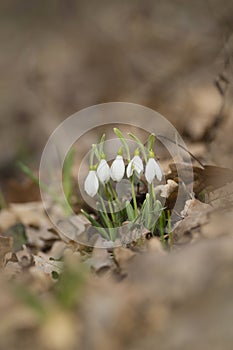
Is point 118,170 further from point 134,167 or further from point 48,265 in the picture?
point 48,265

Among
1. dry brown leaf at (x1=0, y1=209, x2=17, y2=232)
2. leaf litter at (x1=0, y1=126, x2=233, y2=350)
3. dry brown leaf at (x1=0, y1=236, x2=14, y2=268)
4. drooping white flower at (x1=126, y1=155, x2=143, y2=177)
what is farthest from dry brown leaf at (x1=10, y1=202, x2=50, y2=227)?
leaf litter at (x1=0, y1=126, x2=233, y2=350)

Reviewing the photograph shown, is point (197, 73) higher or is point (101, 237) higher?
point (197, 73)

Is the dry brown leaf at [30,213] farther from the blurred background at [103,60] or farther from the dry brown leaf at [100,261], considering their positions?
the dry brown leaf at [100,261]

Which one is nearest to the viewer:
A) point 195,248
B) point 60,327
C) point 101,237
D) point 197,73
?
point 60,327

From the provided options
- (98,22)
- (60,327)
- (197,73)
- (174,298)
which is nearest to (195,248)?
(174,298)

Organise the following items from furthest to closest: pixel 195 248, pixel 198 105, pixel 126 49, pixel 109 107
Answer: pixel 126 49
pixel 109 107
pixel 198 105
pixel 195 248

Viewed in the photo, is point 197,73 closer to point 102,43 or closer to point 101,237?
point 102,43

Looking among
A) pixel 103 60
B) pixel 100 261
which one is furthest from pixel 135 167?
pixel 103 60
